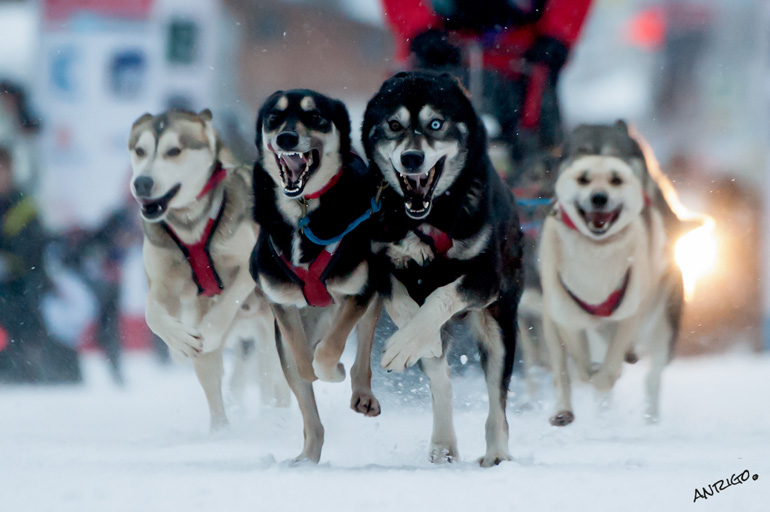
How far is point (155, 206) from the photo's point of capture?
2336mm

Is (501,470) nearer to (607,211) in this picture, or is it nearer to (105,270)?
(607,211)

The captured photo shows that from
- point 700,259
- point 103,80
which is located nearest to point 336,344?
point 700,259

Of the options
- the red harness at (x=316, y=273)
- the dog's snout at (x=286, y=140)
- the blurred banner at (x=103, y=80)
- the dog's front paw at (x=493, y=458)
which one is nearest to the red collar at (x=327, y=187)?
the red harness at (x=316, y=273)

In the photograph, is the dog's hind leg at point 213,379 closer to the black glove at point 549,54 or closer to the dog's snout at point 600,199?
the dog's snout at point 600,199

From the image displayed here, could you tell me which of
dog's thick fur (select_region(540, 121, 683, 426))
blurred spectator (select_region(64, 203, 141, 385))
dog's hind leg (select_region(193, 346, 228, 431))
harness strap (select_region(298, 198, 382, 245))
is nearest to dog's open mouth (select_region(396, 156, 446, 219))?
harness strap (select_region(298, 198, 382, 245))

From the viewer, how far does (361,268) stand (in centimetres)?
207

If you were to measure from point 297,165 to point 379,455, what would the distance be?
33.3 inches

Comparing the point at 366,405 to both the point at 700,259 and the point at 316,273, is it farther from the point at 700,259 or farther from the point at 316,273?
the point at 700,259

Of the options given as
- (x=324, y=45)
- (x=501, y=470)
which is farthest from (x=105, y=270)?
(x=501, y=470)

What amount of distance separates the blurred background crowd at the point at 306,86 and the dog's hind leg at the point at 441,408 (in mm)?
999

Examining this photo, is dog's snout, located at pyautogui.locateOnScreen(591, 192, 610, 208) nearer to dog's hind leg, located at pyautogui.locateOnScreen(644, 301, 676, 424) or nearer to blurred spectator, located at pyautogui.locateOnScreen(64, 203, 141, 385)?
dog's hind leg, located at pyautogui.locateOnScreen(644, 301, 676, 424)

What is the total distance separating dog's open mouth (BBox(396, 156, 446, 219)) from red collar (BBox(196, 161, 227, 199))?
2.36ft

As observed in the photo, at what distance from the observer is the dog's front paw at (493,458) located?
2090 mm

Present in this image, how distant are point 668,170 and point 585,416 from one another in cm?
114
